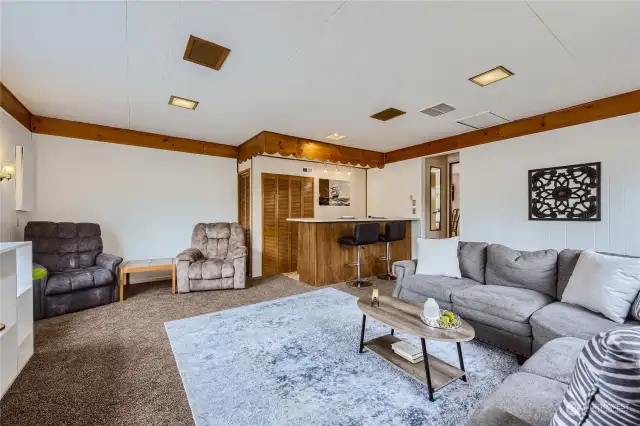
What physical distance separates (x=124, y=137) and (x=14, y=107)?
1.34m

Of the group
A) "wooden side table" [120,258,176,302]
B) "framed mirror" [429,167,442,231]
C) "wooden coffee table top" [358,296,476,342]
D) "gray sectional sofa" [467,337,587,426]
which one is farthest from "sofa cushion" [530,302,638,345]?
"wooden side table" [120,258,176,302]

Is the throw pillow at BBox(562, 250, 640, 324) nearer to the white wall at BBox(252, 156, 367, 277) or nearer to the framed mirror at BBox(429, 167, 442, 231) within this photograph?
the framed mirror at BBox(429, 167, 442, 231)

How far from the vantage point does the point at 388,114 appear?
3963mm

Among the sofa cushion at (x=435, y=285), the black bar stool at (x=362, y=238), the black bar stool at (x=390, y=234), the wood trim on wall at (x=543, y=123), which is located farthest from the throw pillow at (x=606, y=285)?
the black bar stool at (x=390, y=234)

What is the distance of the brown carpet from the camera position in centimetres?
167

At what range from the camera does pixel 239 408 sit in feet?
5.62

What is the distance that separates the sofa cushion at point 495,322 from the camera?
222 centimetres

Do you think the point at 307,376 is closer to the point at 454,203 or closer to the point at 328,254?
the point at 328,254

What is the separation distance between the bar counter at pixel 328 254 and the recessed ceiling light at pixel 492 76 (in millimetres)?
2683

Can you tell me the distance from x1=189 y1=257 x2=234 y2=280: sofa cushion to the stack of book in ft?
9.53

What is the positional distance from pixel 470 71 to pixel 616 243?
2714 millimetres

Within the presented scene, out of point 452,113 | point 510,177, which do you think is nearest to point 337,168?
point 452,113

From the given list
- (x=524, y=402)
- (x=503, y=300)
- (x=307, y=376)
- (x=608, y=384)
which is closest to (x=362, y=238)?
(x=503, y=300)

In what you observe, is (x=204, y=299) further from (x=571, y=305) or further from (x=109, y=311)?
(x=571, y=305)
